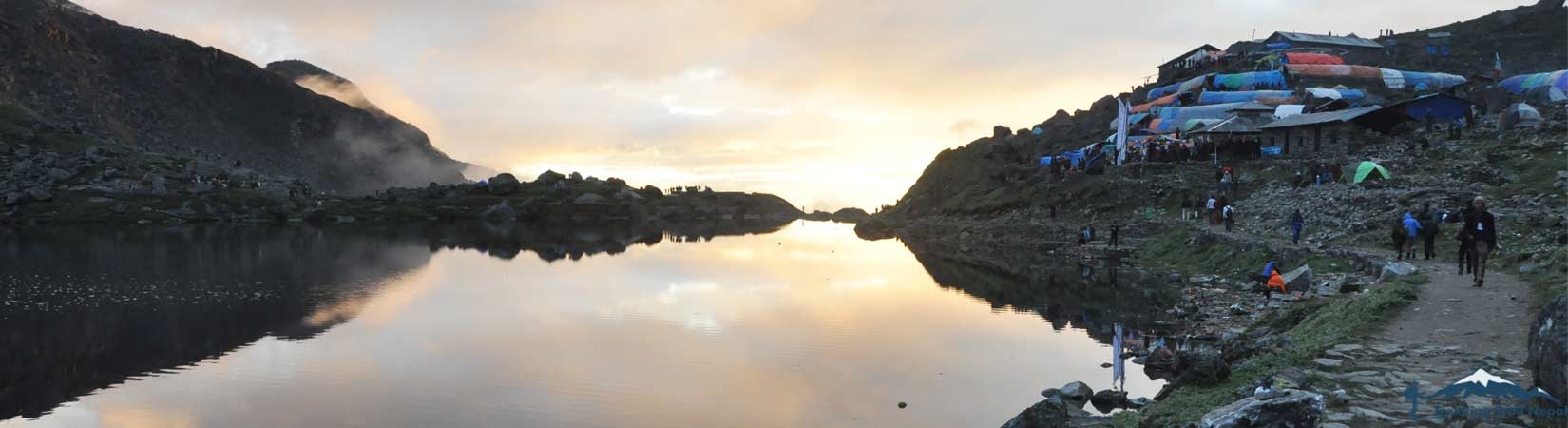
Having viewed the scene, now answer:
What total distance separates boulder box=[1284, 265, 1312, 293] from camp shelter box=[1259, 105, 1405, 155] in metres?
42.7

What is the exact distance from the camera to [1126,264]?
170 ft

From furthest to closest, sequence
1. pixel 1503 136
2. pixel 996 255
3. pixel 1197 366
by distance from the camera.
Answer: pixel 996 255 → pixel 1503 136 → pixel 1197 366

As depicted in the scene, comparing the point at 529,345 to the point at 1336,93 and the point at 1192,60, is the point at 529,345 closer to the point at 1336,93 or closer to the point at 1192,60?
the point at 1336,93

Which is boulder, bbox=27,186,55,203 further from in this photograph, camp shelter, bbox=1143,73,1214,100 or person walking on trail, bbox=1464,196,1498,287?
person walking on trail, bbox=1464,196,1498,287

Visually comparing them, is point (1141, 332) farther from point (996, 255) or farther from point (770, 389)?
point (996, 255)

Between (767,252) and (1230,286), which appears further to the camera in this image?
(767,252)

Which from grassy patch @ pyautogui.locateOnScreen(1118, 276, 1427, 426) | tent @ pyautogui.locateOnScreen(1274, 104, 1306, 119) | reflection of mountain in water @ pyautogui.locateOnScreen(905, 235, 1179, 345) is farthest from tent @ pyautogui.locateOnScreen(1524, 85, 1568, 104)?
grassy patch @ pyautogui.locateOnScreen(1118, 276, 1427, 426)

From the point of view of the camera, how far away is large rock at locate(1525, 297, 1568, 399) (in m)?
10.8

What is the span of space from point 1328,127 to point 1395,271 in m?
50.3

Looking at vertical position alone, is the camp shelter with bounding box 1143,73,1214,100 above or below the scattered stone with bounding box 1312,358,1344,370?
above

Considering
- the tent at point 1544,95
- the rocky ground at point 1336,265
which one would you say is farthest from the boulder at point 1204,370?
the tent at point 1544,95

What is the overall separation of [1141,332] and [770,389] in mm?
13569

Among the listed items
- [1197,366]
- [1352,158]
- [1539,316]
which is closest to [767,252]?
[1352,158]

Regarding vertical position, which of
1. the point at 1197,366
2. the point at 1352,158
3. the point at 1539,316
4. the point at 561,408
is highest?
the point at 1352,158
